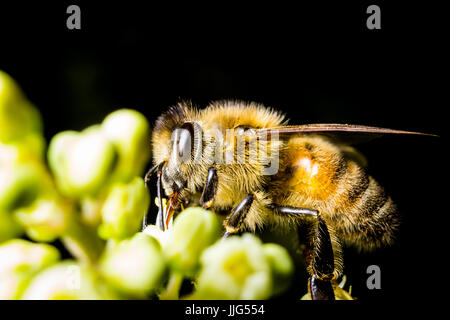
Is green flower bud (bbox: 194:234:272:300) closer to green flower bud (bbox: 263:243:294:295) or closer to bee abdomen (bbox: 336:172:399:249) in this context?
green flower bud (bbox: 263:243:294:295)

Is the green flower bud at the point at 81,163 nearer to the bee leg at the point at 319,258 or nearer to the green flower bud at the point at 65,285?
the green flower bud at the point at 65,285

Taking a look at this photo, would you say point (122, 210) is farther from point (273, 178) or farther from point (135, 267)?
point (273, 178)

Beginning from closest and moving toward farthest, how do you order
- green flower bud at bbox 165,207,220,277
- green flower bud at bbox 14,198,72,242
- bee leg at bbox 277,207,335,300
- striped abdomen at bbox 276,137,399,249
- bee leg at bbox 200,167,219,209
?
1. green flower bud at bbox 14,198,72,242
2. green flower bud at bbox 165,207,220,277
3. bee leg at bbox 277,207,335,300
4. bee leg at bbox 200,167,219,209
5. striped abdomen at bbox 276,137,399,249

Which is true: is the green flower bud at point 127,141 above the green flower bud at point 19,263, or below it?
above

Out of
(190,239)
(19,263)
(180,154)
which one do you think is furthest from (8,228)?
(180,154)

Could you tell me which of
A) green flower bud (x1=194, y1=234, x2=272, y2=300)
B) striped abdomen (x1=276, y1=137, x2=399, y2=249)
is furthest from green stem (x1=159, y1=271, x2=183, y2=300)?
striped abdomen (x1=276, y1=137, x2=399, y2=249)

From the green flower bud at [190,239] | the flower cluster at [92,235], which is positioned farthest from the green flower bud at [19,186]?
the green flower bud at [190,239]
